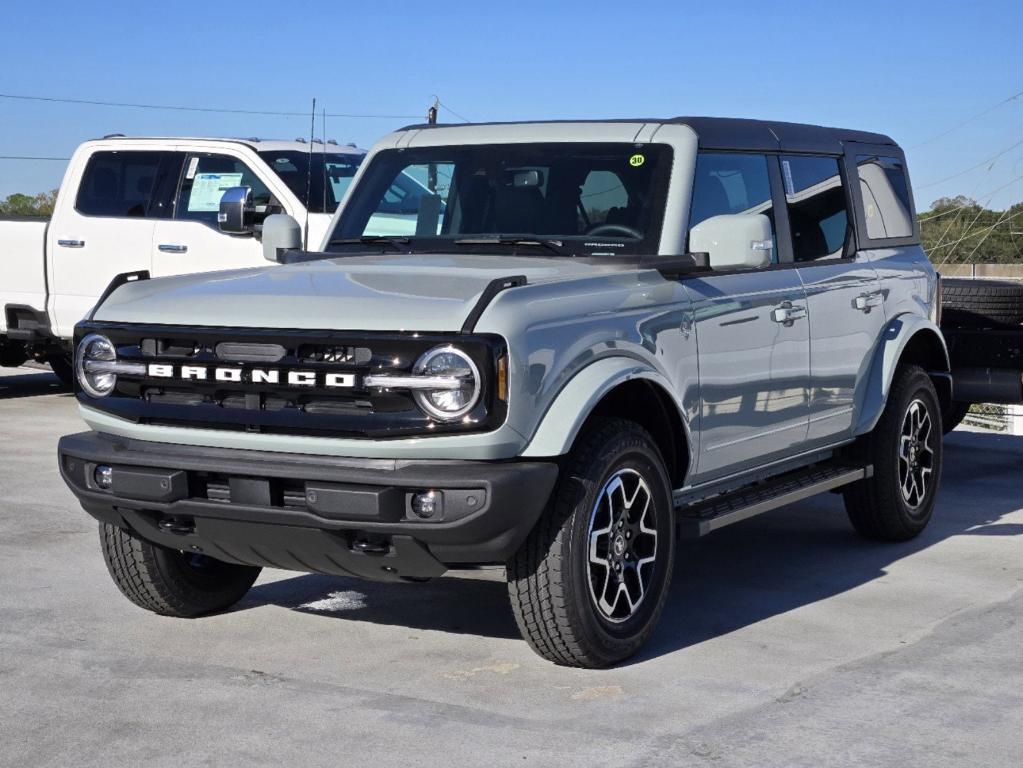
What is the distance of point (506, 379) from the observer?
473 cm

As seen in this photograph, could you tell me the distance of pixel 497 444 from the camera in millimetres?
4730

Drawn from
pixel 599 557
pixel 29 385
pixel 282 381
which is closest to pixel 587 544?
pixel 599 557

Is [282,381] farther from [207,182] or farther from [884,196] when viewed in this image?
[207,182]

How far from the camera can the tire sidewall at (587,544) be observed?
4992 millimetres

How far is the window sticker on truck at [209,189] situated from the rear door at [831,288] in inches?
231

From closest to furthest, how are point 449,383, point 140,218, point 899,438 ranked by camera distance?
point 449,383
point 899,438
point 140,218

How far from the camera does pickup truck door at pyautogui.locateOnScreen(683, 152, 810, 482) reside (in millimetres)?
5879

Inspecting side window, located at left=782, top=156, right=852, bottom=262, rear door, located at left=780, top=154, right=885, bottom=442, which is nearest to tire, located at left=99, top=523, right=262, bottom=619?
rear door, located at left=780, top=154, right=885, bottom=442

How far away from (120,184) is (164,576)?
7296mm

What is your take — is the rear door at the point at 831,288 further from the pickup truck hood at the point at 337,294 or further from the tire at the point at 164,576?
the tire at the point at 164,576

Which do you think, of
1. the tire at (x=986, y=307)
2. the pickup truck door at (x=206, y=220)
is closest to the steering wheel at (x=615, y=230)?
the tire at (x=986, y=307)

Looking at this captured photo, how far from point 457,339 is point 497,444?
1.11 feet

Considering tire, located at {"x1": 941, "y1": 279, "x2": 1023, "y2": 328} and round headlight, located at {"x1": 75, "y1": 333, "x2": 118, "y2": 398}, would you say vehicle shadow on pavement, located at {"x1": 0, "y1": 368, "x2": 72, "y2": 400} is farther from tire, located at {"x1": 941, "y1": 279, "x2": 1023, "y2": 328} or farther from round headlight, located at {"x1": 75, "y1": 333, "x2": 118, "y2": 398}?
round headlight, located at {"x1": 75, "y1": 333, "x2": 118, "y2": 398}

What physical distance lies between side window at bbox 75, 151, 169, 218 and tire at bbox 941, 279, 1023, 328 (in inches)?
240
